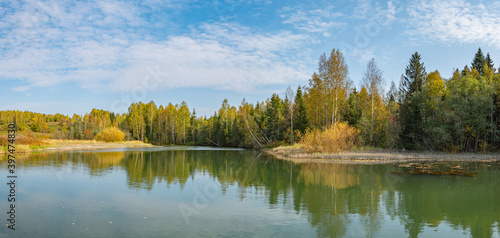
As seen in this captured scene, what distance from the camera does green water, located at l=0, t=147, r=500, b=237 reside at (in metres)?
9.59

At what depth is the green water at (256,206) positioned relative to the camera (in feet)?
31.4

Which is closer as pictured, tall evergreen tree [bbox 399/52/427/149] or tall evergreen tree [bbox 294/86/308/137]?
tall evergreen tree [bbox 399/52/427/149]

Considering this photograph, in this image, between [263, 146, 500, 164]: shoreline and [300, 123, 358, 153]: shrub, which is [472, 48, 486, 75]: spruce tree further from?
[300, 123, 358, 153]: shrub

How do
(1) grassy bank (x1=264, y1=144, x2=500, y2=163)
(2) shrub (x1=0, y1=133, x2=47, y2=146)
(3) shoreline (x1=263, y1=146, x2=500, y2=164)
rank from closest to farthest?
(3) shoreline (x1=263, y1=146, x2=500, y2=164) → (1) grassy bank (x1=264, y1=144, x2=500, y2=163) → (2) shrub (x1=0, y1=133, x2=47, y2=146)

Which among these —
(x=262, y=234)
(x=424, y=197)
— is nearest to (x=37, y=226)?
(x=262, y=234)

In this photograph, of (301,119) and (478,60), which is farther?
(301,119)

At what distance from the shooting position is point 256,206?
12.8 m

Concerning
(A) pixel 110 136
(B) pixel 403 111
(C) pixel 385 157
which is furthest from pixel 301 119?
(A) pixel 110 136

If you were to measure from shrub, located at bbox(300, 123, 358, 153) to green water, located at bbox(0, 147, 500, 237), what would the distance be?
14110mm

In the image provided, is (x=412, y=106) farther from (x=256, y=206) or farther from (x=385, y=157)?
(x=256, y=206)

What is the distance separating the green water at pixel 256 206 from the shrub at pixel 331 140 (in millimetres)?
14110

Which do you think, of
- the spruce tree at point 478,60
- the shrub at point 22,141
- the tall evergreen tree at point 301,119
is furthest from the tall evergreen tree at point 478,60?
the shrub at point 22,141

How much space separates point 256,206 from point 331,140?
23.9 metres

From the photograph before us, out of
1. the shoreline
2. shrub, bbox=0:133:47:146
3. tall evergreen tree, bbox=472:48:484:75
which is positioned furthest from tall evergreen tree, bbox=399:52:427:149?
shrub, bbox=0:133:47:146
